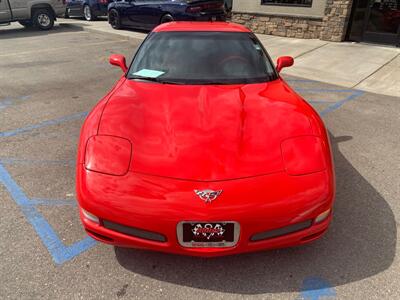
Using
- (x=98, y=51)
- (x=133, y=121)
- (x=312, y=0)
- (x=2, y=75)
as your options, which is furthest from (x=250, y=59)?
(x=312, y=0)

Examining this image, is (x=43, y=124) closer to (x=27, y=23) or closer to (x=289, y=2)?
(x=289, y=2)

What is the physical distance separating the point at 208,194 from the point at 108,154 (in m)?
0.80

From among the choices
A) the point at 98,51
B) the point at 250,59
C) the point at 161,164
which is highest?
the point at 250,59

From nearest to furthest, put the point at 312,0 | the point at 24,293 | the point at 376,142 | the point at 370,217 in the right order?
the point at 24,293, the point at 370,217, the point at 376,142, the point at 312,0

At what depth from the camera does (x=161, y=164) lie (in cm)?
235

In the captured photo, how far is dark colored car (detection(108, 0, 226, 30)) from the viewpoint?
1082 cm

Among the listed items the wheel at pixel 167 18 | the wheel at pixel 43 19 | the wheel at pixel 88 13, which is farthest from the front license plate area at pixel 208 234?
the wheel at pixel 88 13

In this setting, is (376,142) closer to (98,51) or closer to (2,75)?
(2,75)

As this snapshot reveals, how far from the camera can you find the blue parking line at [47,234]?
261 centimetres

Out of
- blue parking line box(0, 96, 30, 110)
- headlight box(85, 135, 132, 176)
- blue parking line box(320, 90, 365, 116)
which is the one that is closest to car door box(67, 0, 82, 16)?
blue parking line box(0, 96, 30, 110)

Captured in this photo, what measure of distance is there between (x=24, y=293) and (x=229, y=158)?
5.37 ft

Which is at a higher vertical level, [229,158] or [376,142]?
[229,158]

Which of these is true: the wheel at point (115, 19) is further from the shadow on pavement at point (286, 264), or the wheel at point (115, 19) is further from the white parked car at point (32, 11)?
the shadow on pavement at point (286, 264)

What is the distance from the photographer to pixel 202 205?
211 centimetres
